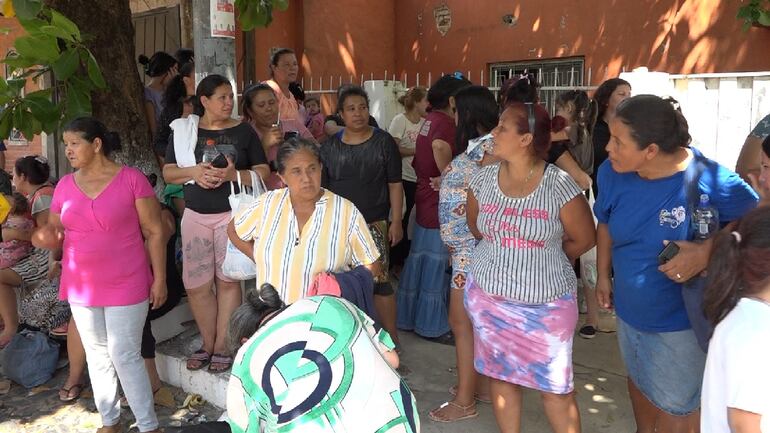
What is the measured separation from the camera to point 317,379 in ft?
5.51

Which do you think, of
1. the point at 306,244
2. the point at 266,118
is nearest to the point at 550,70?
the point at 266,118

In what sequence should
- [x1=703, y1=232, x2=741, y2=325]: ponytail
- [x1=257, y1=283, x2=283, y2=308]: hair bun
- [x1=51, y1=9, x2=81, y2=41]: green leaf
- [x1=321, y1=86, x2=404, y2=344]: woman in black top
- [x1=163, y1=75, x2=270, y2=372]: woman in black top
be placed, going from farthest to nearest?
[x1=321, y1=86, x2=404, y2=344]: woman in black top → [x1=163, y1=75, x2=270, y2=372]: woman in black top → [x1=51, y1=9, x2=81, y2=41]: green leaf → [x1=257, y1=283, x2=283, y2=308]: hair bun → [x1=703, y1=232, x2=741, y2=325]: ponytail

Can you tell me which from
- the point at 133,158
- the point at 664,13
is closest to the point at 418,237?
the point at 133,158

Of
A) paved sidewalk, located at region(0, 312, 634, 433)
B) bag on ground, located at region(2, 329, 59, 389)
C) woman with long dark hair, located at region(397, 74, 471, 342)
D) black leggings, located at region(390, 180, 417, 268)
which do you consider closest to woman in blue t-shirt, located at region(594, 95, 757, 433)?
paved sidewalk, located at region(0, 312, 634, 433)

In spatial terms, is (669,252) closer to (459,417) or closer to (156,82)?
(459,417)

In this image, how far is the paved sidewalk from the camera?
3.67 m

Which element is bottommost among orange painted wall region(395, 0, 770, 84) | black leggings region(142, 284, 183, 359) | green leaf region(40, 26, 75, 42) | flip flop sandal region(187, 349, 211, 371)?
flip flop sandal region(187, 349, 211, 371)

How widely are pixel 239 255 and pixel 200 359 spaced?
0.94 meters

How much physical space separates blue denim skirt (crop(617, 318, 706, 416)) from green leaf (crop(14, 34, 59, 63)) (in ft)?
10.4

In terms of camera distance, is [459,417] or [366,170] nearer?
[459,417]

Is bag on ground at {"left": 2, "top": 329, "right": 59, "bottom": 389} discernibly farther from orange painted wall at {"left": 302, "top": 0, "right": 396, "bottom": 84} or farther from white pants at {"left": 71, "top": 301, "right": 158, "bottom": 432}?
orange painted wall at {"left": 302, "top": 0, "right": 396, "bottom": 84}

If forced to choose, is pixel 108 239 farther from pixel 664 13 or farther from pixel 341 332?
pixel 664 13

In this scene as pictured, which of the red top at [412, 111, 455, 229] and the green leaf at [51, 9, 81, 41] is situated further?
the red top at [412, 111, 455, 229]

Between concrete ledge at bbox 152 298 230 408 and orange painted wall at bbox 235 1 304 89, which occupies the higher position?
orange painted wall at bbox 235 1 304 89
